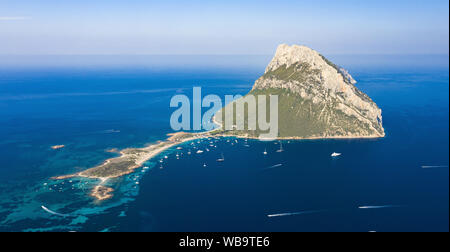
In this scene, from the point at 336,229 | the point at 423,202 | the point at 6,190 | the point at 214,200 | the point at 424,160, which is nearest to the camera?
the point at 336,229

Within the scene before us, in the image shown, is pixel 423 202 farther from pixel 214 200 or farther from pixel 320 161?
pixel 214 200

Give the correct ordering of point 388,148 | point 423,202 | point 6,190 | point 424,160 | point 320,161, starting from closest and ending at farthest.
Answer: point 423,202 < point 6,190 < point 424,160 < point 320,161 < point 388,148

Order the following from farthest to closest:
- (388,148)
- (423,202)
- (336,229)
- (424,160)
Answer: (388,148)
(424,160)
(423,202)
(336,229)

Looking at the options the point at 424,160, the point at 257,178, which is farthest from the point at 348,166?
the point at 257,178

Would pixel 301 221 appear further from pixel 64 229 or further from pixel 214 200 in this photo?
pixel 64 229

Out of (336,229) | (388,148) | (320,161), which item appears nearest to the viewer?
(336,229)

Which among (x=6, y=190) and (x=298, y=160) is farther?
(x=298, y=160)

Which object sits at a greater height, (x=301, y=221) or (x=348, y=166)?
(x=348, y=166)

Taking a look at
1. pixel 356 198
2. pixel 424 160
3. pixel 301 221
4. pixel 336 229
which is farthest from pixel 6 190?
pixel 424 160
